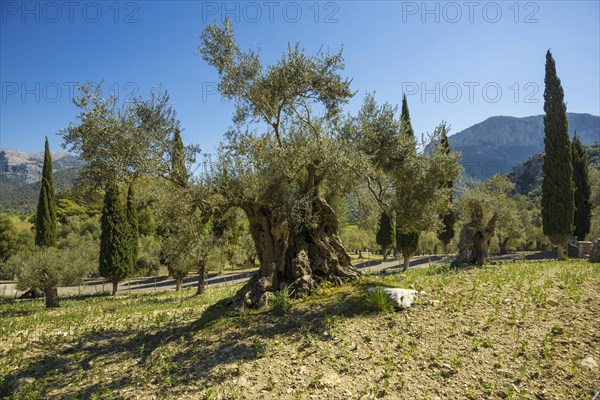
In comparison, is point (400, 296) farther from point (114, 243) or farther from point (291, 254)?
point (114, 243)

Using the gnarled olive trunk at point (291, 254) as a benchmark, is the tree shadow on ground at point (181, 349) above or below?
below

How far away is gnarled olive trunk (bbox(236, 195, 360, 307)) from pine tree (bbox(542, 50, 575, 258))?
27.0 m

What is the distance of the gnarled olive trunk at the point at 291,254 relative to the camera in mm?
12930

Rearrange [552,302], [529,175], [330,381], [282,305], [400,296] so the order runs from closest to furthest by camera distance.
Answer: [330,381], [552,302], [400,296], [282,305], [529,175]

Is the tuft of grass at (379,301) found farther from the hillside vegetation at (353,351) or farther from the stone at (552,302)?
the stone at (552,302)

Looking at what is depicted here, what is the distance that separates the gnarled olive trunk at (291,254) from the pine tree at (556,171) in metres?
27.0

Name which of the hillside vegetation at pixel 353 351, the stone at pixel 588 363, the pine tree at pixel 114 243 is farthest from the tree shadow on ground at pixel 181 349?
the pine tree at pixel 114 243

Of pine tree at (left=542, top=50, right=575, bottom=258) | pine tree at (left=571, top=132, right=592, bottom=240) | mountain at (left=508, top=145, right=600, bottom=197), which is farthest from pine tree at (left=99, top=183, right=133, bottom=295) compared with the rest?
mountain at (left=508, top=145, right=600, bottom=197)

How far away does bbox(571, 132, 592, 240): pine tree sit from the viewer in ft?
138

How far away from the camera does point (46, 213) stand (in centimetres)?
3316

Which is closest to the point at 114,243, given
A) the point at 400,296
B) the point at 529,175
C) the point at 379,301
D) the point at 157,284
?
the point at 157,284

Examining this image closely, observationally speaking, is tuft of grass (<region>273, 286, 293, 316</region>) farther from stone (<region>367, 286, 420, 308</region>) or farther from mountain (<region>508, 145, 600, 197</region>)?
mountain (<region>508, 145, 600, 197</region>)

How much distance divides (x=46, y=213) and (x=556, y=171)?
4806 centimetres

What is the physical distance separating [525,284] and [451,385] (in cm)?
741
